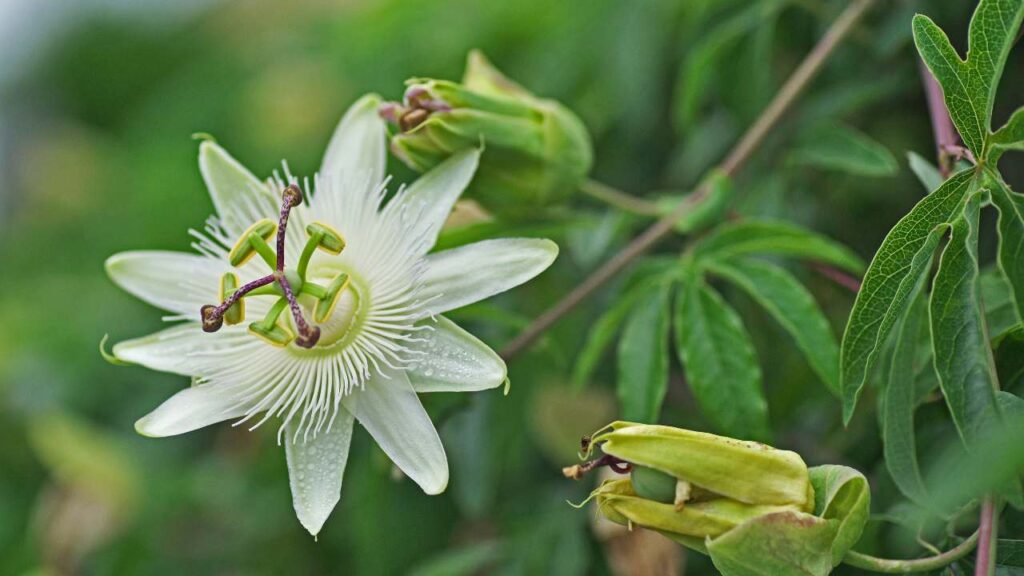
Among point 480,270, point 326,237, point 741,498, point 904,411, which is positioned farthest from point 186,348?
point 904,411

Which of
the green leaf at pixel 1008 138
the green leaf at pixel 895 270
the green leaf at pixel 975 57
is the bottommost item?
the green leaf at pixel 895 270

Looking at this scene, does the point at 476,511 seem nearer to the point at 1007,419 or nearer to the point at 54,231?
the point at 1007,419

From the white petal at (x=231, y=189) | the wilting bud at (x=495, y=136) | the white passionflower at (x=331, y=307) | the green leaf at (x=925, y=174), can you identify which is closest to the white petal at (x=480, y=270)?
the white passionflower at (x=331, y=307)

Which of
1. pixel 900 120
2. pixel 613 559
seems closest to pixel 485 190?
pixel 613 559

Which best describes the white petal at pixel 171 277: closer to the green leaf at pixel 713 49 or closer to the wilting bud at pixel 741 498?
the wilting bud at pixel 741 498

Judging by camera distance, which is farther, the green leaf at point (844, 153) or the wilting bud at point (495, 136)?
the green leaf at point (844, 153)
